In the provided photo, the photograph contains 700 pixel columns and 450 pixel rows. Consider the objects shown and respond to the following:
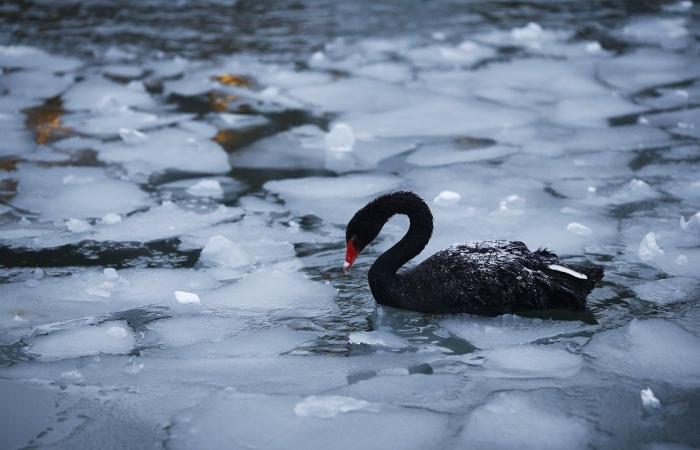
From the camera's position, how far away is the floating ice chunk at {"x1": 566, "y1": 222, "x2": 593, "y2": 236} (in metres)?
5.03

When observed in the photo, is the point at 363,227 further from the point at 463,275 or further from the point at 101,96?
the point at 101,96

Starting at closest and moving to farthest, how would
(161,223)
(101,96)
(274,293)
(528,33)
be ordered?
(274,293) → (161,223) → (101,96) → (528,33)

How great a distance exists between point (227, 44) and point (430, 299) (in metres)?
7.10

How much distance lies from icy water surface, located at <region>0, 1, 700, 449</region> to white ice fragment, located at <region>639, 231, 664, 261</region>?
0.02 metres

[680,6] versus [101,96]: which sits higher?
[680,6]

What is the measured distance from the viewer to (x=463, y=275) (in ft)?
13.4

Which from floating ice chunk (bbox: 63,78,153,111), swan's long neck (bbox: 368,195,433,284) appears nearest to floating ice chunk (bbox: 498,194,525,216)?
swan's long neck (bbox: 368,195,433,284)

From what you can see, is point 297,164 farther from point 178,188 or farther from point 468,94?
point 468,94

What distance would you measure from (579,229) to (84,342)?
2.75m

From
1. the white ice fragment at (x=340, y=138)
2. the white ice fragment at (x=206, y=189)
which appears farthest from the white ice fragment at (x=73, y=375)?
the white ice fragment at (x=340, y=138)

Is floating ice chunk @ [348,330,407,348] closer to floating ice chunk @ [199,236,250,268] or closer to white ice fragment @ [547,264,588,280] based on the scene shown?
white ice fragment @ [547,264,588,280]

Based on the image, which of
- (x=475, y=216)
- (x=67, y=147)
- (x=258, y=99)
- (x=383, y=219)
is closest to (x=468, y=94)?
(x=258, y=99)

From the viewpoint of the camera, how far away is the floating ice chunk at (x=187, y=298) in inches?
168

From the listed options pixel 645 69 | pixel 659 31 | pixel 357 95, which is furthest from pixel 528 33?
pixel 357 95
